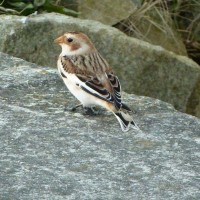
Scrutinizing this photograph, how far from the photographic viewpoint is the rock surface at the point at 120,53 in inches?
319

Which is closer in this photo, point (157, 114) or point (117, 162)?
point (117, 162)

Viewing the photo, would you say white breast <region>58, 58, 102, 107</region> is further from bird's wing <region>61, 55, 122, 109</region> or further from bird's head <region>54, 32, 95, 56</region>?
bird's head <region>54, 32, 95, 56</region>

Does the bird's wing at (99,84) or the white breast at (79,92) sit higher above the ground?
the bird's wing at (99,84)

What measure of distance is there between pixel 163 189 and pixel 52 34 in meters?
4.17

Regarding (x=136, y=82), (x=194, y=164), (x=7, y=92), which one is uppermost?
(x=194, y=164)

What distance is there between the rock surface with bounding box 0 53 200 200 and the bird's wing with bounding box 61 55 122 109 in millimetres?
164

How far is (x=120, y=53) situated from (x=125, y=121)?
3.34m

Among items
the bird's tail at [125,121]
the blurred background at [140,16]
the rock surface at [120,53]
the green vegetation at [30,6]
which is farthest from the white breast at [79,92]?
the blurred background at [140,16]

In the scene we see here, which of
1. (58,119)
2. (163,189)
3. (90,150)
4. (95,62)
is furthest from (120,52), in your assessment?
(163,189)

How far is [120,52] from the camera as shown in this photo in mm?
8625

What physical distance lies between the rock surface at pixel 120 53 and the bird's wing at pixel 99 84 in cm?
228

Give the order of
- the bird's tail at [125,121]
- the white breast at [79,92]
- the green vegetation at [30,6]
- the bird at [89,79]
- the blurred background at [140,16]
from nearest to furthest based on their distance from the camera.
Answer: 1. the bird's tail at [125,121]
2. the bird at [89,79]
3. the white breast at [79,92]
4. the green vegetation at [30,6]
5. the blurred background at [140,16]

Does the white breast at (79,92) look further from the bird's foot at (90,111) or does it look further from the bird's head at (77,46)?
the bird's head at (77,46)

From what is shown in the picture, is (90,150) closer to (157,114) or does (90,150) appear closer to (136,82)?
(157,114)
